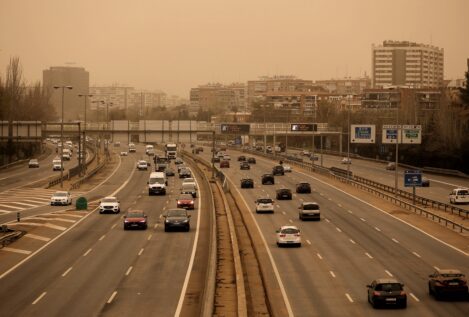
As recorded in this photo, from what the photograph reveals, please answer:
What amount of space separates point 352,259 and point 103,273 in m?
12.8

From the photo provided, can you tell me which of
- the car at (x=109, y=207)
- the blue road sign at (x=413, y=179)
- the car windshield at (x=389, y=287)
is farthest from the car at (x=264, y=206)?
the car windshield at (x=389, y=287)

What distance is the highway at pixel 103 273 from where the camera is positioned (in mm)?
30891

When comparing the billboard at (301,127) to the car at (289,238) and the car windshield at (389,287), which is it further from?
the car windshield at (389,287)

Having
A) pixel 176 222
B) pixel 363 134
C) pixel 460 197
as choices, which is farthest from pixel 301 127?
pixel 176 222

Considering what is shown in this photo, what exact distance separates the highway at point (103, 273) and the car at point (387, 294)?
6.79 metres

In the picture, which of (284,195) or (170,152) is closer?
(284,195)

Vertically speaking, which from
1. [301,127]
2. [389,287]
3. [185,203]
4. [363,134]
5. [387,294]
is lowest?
[185,203]

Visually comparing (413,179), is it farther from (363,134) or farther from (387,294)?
(387,294)

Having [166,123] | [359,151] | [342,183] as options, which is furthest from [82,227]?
[359,151]

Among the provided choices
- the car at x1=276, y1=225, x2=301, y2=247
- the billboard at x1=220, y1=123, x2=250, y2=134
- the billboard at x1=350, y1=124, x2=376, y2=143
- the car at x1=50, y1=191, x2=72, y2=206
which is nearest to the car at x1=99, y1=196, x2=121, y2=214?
the car at x1=50, y1=191, x2=72, y2=206

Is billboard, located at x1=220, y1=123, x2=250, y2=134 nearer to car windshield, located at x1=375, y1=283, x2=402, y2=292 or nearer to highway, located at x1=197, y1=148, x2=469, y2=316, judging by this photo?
highway, located at x1=197, y1=148, x2=469, y2=316

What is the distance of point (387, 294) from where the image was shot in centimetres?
3148

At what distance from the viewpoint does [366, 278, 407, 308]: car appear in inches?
1233

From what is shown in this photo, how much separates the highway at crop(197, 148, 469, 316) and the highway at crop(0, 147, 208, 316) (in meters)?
4.81
